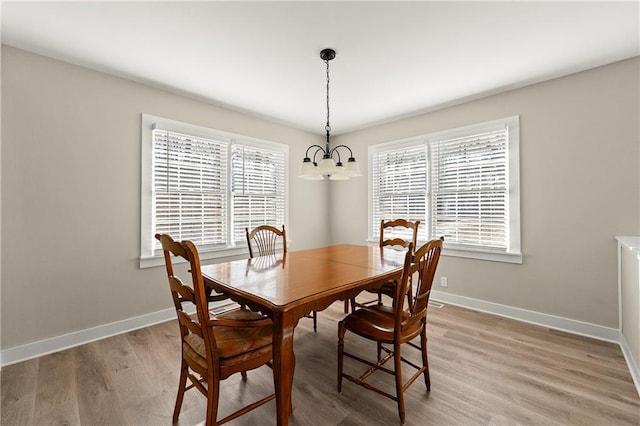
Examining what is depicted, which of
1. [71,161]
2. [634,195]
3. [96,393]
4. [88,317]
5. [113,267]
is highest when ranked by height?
[71,161]

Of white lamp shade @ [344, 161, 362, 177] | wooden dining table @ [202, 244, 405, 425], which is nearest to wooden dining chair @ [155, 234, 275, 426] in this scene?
wooden dining table @ [202, 244, 405, 425]

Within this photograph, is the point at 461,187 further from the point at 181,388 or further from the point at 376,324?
the point at 181,388

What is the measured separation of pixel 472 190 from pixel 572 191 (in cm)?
92

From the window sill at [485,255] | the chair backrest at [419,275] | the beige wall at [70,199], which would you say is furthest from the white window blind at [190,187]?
the window sill at [485,255]

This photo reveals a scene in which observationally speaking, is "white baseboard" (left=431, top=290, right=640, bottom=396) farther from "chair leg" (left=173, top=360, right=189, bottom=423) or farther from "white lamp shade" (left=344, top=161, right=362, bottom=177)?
"chair leg" (left=173, top=360, right=189, bottom=423)

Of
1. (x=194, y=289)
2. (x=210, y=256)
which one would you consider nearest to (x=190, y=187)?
(x=210, y=256)

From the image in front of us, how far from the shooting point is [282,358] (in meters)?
1.37

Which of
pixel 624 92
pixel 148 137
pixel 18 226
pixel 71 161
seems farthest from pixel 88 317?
pixel 624 92

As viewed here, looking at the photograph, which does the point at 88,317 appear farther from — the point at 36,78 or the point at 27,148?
the point at 36,78

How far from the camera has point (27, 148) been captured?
2.38m

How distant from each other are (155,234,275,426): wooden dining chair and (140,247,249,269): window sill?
1737mm

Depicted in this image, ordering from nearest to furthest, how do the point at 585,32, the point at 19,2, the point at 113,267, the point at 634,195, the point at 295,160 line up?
the point at 19,2
the point at 585,32
the point at 634,195
the point at 113,267
the point at 295,160

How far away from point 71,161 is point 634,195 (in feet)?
16.9

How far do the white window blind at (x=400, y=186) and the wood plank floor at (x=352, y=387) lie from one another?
5.87ft
